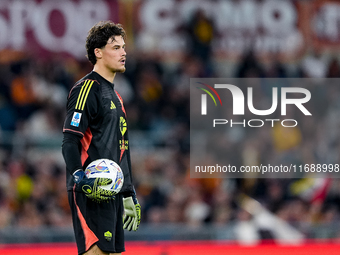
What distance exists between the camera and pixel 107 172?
11.9 feet

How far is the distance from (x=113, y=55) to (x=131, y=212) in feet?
3.66

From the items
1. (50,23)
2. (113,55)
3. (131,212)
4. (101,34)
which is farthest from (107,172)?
(50,23)

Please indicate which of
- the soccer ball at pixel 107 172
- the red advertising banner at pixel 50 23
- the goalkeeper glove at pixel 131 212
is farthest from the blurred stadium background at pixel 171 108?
the soccer ball at pixel 107 172

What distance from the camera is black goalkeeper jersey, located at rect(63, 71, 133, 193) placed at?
12.1 ft

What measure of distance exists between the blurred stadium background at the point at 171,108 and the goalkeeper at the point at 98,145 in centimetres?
344

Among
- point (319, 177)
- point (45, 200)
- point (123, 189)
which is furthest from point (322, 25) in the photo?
point (123, 189)

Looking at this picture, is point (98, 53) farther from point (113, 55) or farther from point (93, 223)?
point (93, 223)

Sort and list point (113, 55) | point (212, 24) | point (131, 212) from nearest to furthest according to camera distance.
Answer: point (113, 55), point (131, 212), point (212, 24)

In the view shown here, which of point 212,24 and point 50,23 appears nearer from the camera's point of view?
point 50,23

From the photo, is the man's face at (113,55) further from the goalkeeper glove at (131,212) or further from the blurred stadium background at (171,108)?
the blurred stadium background at (171,108)

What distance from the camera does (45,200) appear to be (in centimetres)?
855

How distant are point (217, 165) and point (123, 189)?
5555mm

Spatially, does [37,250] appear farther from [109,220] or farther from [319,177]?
[319,177]

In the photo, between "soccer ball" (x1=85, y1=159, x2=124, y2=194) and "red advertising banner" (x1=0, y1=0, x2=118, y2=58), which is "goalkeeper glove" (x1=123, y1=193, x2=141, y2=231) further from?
"red advertising banner" (x1=0, y1=0, x2=118, y2=58)
